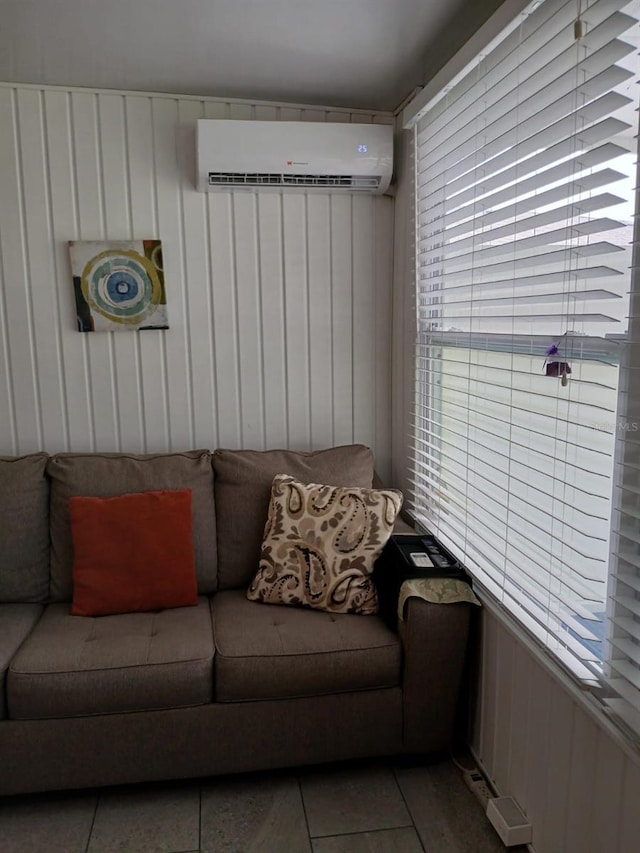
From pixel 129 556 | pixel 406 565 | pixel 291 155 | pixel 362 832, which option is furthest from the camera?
pixel 291 155

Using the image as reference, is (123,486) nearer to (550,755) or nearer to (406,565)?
(406,565)

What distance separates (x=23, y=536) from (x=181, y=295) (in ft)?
3.75

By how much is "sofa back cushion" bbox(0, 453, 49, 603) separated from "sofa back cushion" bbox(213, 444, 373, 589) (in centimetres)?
64

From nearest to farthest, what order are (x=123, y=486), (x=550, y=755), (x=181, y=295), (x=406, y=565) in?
1. (x=550, y=755)
2. (x=406, y=565)
3. (x=123, y=486)
4. (x=181, y=295)

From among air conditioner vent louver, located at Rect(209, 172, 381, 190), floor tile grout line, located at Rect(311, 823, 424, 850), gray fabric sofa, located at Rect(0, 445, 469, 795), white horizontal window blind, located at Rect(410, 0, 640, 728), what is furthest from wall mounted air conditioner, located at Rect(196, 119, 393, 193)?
floor tile grout line, located at Rect(311, 823, 424, 850)

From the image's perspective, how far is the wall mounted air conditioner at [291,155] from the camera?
2.67 metres

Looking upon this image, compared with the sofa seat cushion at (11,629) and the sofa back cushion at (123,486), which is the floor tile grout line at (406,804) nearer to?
the sofa back cushion at (123,486)

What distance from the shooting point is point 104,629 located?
2.25 metres

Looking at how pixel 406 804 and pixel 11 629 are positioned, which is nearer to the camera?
pixel 406 804

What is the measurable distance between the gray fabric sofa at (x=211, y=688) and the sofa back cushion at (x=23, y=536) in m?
0.02

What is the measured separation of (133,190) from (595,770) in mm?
2551

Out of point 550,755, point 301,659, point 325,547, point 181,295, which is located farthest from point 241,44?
point 550,755

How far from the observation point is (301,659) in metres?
2.12

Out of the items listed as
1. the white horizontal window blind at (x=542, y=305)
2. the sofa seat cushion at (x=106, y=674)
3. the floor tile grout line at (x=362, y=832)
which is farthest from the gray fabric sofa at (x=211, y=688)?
the white horizontal window blind at (x=542, y=305)
